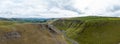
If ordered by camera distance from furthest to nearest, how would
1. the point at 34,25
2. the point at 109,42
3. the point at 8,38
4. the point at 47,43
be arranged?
1. the point at 109,42
2. the point at 34,25
3. the point at 47,43
4. the point at 8,38

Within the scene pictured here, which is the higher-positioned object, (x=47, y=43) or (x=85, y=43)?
(x=47, y=43)

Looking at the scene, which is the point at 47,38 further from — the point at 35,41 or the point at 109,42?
the point at 109,42

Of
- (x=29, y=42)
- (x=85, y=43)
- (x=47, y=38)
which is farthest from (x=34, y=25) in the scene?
(x=85, y=43)

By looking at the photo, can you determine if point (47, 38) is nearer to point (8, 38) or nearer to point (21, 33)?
point (21, 33)

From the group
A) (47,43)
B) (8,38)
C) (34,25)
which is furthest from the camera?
(34,25)

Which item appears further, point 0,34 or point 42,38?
point 42,38
